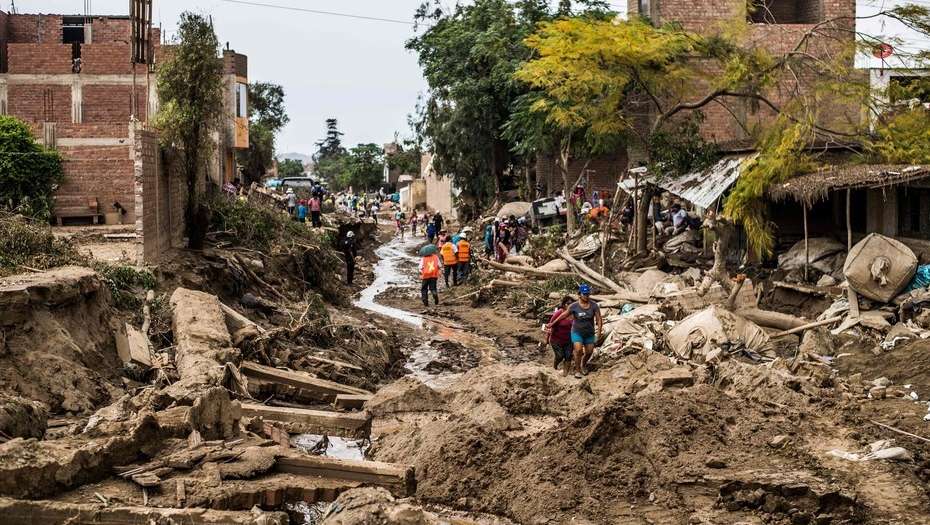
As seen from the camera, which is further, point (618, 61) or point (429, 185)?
point (429, 185)

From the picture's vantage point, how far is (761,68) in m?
24.8

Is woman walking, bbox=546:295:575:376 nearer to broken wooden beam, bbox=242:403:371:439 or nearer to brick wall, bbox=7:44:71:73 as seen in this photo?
broken wooden beam, bbox=242:403:371:439

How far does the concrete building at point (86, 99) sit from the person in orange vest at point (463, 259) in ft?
22.4

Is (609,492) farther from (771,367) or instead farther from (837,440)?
(771,367)

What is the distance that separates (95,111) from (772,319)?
2201cm

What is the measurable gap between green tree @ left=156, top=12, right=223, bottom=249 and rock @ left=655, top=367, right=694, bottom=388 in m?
10.6

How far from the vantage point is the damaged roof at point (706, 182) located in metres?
22.4

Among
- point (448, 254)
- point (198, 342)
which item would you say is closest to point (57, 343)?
point (198, 342)

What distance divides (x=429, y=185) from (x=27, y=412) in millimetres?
57003

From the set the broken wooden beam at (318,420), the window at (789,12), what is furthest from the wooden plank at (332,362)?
the window at (789,12)

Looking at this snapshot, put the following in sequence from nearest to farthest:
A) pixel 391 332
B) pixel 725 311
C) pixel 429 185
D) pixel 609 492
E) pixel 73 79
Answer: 1. pixel 609 492
2. pixel 725 311
3. pixel 391 332
4. pixel 73 79
5. pixel 429 185

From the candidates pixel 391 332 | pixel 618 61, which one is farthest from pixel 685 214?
pixel 391 332

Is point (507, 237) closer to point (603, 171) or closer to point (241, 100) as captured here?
point (603, 171)

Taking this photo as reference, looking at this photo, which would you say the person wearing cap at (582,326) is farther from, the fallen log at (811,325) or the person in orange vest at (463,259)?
the person in orange vest at (463,259)
